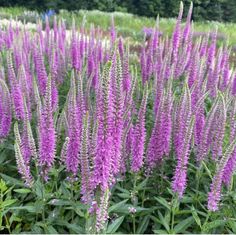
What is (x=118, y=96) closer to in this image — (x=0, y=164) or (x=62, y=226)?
(x=62, y=226)

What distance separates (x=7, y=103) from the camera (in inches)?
151

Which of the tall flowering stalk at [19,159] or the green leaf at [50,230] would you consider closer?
the tall flowering stalk at [19,159]

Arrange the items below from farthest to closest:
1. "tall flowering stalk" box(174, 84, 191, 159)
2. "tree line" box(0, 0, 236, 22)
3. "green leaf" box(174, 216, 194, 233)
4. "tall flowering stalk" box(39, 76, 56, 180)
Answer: "tree line" box(0, 0, 236, 22) → "tall flowering stalk" box(174, 84, 191, 159) → "green leaf" box(174, 216, 194, 233) → "tall flowering stalk" box(39, 76, 56, 180)

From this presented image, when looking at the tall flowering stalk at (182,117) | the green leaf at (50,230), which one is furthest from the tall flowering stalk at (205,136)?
the green leaf at (50,230)

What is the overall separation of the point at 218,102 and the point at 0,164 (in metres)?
2.19

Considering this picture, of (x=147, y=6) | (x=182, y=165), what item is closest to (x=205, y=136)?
(x=182, y=165)

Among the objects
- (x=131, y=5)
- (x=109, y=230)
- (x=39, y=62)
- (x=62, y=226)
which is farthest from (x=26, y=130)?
(x=131, y=5)

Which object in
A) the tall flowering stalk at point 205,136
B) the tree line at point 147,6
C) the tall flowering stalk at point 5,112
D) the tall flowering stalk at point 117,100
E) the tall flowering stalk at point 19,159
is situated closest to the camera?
the tall flowering stalk at point 117,100

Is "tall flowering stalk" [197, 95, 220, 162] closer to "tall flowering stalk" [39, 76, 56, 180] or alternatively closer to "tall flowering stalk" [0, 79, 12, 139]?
"tall flowering stalk" [39, 76, 56, 180]

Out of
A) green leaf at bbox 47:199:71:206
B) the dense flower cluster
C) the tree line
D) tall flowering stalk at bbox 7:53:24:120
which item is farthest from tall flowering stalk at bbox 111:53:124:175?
the tree line

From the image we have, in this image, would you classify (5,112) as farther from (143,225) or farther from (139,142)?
(143,225)

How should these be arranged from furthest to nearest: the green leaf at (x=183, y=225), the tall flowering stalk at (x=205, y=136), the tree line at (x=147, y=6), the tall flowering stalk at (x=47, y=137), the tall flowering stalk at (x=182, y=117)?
A: 1. the tree line at (x=147, y=6)
2. the tall flowering stalk at (x=205, y=136)
3. the tall flowering stalk at (x=182, y=117)
4. the green leaf at (x=183, y=225)
5. the tall flowering stalk at (x=47, y=137)

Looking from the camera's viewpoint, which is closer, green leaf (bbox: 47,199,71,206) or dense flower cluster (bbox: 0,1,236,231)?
dense flower cluster (bbox: 0,1,236,231)

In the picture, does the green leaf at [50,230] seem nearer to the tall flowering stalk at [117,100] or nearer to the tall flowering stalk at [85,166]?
the tall flowering stalk at [85,166]
